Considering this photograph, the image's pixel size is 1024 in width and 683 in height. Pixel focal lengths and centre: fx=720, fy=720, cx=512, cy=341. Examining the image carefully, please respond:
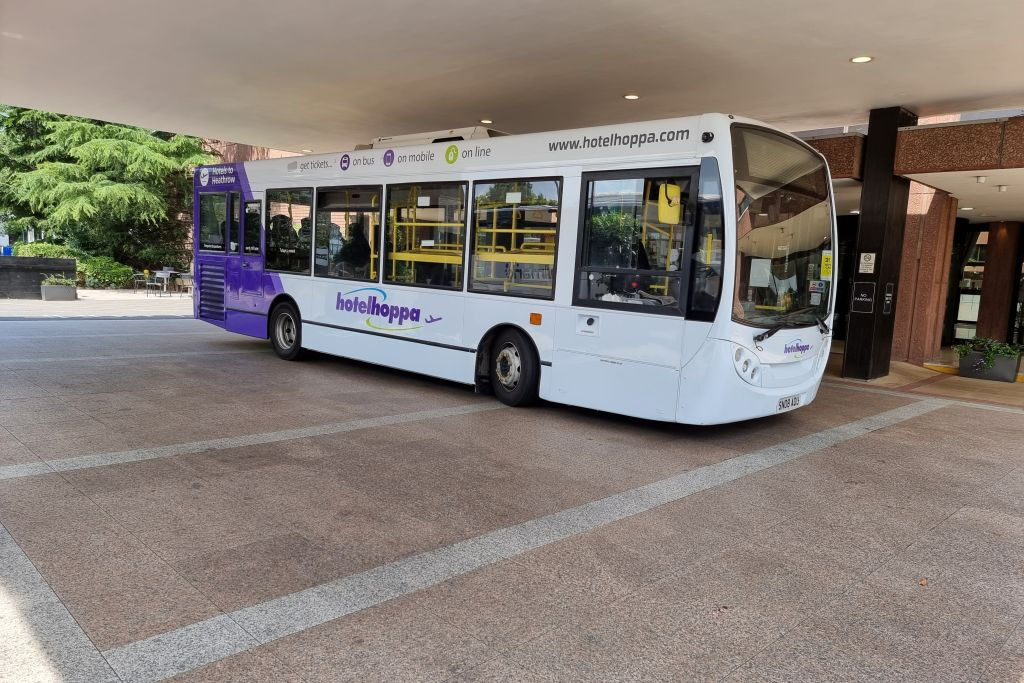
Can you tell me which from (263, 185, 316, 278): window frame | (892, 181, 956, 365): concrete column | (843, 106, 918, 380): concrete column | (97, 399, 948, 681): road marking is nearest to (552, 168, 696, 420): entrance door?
(97, 399, 948, 681): road marking

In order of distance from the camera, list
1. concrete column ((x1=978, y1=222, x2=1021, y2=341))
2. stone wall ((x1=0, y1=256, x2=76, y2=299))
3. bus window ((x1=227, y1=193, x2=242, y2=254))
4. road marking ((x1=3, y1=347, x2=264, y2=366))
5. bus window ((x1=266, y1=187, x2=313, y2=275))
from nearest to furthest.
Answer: road marking ((x1=3, y1=347, x2=264, y2=366)), bus window ((x1=266, y1=187, x2=313, y2=275)), bus window ((x1=227, y1=193, x2=242, y2=254)), concrete column ((x1=978, y1=222, x2=1021, y2=341)), stone wall ((x1=0, y1=256, x2=76, y2=299))

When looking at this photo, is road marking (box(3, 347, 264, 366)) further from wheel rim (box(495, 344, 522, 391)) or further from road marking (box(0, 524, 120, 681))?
road marking (box(0, 524, 120, 681))

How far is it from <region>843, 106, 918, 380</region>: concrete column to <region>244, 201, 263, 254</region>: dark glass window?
8.94 meters

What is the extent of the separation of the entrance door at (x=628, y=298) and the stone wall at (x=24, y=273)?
1705cm

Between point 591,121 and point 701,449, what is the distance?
7820 millimetres

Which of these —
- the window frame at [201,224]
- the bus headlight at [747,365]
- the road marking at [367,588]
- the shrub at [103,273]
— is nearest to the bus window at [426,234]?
the bus headlight at [747,365]

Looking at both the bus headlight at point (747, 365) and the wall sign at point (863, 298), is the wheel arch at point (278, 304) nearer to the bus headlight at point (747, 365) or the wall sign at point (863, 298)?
the bus headlight at point (747, 365)

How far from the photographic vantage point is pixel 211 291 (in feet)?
37.6

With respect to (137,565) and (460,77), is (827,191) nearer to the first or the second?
(460,77)

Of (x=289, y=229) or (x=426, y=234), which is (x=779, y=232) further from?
(x=289, y=229)

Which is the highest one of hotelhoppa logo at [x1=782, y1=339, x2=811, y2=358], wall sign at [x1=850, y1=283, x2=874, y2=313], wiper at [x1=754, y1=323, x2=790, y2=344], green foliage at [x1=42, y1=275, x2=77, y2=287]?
wall sign at [x1=850, y1=283, x2=874, y2=313]

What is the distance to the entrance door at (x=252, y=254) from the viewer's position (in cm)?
1063

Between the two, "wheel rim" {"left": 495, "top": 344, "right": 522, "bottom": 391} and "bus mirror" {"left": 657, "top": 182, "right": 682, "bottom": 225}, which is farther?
"wheel rim" {"left": 495, "top": 344, "right": 522, "bottom": 391}

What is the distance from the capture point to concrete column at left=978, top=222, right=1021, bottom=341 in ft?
55.9
